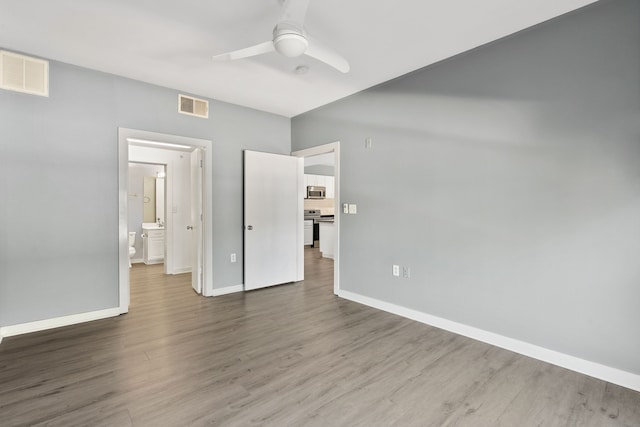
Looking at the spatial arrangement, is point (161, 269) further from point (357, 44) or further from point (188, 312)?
point (357, 44)

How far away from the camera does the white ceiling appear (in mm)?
2182

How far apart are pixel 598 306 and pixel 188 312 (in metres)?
3.81

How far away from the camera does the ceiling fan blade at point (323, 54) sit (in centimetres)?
206

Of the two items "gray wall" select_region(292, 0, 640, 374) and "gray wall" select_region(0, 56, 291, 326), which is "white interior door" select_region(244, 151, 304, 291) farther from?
"gray wall" select_region(292, 0, 640, 374)

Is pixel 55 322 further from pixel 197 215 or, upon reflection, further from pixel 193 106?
pixel 193 106

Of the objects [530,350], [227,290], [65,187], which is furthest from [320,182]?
[530,350]

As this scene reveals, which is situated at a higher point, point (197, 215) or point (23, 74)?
point (23, 74)

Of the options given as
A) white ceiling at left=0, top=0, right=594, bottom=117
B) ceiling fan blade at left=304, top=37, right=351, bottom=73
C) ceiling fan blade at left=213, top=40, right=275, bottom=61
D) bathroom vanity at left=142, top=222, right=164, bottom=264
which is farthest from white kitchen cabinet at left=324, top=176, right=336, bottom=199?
ceiling fan blade at left=213, top=40, right=275, bottom=61

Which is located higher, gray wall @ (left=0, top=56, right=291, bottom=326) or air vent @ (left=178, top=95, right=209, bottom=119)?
air vent @ (left=178, top=95, right=209, bottom=119)

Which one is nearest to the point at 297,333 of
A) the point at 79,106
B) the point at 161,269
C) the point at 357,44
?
the point at 357,44

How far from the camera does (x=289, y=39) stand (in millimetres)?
1929

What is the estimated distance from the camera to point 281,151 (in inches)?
190

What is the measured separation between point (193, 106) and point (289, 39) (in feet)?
7.96

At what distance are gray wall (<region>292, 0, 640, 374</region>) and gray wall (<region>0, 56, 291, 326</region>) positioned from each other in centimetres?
299
